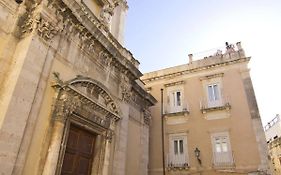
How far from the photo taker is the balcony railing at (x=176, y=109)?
48.1 feet

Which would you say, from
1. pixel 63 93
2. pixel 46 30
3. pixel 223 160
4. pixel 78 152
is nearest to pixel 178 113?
pixel 223 160

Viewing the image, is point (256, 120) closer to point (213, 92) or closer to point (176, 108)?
point (213, 92)

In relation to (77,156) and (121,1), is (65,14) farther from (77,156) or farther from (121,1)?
(121,1)

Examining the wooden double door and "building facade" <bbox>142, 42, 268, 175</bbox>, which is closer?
the wooden double door

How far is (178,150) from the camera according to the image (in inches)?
552

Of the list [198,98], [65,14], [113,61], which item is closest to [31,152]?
[65,14]

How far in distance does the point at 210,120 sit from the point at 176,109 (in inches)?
91.8

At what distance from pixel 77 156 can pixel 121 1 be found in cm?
911

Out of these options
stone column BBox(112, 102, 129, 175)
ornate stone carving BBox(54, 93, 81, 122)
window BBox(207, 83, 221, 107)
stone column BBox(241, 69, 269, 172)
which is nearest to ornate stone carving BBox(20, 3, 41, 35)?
ornate stone carving BBox(54, 93, 81, 122)

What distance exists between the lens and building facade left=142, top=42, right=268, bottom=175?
490 inches

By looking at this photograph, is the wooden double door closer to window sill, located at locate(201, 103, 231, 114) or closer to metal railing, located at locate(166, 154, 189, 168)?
metal railing, located at locate(166, 154, 189, 168)

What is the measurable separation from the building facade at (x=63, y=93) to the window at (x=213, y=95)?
19.7 ft

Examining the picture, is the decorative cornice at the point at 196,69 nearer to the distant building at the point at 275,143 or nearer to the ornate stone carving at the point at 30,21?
the ornate stone carving at the point at 30,21

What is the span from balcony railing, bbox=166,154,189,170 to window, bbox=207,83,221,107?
11.8ft
